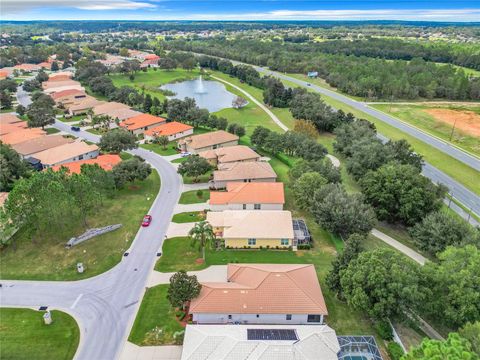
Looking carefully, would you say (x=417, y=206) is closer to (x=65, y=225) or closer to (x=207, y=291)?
(x=207, y=291)

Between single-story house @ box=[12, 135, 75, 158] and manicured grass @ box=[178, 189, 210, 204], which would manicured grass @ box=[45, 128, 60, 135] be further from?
manicured grass @ box=[178, 189, 210, 204]

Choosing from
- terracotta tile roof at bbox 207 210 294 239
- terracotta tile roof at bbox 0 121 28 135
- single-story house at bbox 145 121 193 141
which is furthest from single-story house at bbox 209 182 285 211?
terracotta tile roof at bbox 0 121 28 135

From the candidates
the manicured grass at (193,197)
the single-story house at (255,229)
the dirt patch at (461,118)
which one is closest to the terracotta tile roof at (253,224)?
the single-story house at (255,229)

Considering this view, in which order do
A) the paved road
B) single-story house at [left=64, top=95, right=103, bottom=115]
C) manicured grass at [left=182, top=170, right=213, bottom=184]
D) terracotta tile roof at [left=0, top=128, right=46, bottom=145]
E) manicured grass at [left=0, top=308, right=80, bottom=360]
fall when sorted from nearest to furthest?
manicured grass at [left=0, top=308, right=80, bottom=360] < the paved road < manicured grass at [left=182, top=170, right=213, bottom=184] < terracotta tile roof at [left=0, top=128, right=46, bottom=145] < single-story house at [left=64, top=95, right=103, bottom=115]

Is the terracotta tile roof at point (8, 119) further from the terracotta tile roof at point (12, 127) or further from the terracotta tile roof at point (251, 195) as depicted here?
the terracotta tile roof at point (251, 195)

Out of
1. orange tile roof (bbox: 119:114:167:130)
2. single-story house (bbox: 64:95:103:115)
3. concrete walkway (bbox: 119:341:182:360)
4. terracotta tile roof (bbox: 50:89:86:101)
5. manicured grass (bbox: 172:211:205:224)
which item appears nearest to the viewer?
concrete walkway (bbox: 119:341:182:360)

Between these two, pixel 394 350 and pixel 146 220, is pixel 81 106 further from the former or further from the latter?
pixel 394 350
